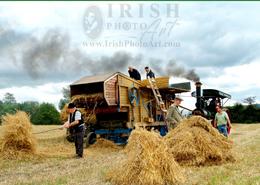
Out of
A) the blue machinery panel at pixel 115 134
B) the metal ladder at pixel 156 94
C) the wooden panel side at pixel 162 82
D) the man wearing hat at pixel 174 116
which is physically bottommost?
the blue machinery panel at pixel 115 134

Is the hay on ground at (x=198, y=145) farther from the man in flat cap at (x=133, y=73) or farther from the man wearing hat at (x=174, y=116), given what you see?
the man in flat cap at (x=133, y=73)

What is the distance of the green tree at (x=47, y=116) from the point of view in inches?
1563

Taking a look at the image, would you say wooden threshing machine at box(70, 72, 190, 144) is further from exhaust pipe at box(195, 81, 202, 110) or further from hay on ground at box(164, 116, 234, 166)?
hay on ground at box(164, 116, 234, 166)

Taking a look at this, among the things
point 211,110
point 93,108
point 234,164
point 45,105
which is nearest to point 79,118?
point 93,108

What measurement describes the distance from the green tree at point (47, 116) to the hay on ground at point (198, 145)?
103 feet

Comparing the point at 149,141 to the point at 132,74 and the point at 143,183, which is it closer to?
the point at 143,183

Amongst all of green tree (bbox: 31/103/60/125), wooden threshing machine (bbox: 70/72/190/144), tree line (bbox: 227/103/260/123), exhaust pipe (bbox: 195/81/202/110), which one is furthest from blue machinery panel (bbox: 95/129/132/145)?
tree line (bbox: 227/103/260/123)

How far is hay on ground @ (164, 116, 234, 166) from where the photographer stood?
8516 millimetres

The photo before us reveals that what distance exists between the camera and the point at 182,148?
339 inches

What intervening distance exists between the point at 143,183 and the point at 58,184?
1.60 metres

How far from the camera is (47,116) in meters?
39.8

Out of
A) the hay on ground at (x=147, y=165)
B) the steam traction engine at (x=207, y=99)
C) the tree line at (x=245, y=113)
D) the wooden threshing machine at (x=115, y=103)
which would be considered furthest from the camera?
the tree line at (x=245, y=113)

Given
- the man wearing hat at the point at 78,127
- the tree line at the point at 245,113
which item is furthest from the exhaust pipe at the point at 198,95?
the tree line at the point at 245,113

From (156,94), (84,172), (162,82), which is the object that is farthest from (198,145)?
(162,82)
